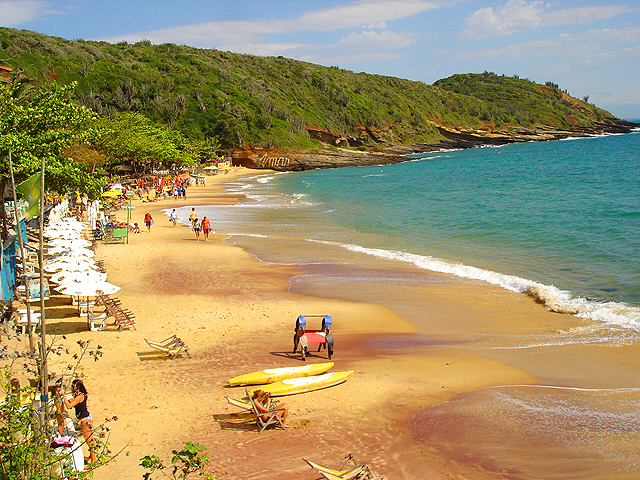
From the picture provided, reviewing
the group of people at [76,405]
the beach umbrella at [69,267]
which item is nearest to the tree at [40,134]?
the beach umbrella at [69,267]

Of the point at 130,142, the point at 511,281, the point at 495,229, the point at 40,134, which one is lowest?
the point at 511,281

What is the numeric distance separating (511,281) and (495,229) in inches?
425

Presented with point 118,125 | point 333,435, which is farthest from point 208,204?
point 333,435

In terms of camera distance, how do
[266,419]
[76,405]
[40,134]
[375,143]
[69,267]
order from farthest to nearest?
[375,143] → [40,134] → [69,267] → [266,419] → [76,405]

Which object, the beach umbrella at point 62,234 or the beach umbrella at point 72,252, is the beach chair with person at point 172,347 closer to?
the beach umbrella at point 72,252

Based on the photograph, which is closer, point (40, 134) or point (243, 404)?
point (243, 404)

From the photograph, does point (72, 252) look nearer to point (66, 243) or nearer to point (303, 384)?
point (66, 243)

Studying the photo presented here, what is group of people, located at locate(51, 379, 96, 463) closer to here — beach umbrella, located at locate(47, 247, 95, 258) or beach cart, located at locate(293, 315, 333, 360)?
beach cart, located at locate(293, 315, 333, 360)

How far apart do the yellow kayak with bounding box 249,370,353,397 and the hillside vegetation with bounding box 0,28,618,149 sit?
64.2 m

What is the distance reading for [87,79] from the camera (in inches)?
3637

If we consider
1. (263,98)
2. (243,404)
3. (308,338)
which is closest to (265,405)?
(243,404)

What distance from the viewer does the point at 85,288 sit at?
11672mm

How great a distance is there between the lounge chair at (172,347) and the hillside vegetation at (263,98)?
6155 cm

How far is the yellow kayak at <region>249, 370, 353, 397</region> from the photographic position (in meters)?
9.20
